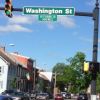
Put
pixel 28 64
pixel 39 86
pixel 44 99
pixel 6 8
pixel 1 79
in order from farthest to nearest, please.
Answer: pixel 39 86 < pixel 28 64 < pixel 1 79 < pixel 44 99 < pixel 6 8

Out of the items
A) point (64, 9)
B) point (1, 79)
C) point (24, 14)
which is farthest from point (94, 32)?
point (1, 79)

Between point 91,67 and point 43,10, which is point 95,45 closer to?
point 91,67

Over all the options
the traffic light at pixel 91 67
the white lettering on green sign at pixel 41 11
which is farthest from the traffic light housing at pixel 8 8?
the traffic light at pixel 91 67

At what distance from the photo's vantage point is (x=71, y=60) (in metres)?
143

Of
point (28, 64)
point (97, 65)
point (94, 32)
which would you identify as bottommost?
point (97, 65)

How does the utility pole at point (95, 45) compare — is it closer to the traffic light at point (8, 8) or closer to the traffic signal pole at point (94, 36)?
the traffic signal pole at point (94, 36)

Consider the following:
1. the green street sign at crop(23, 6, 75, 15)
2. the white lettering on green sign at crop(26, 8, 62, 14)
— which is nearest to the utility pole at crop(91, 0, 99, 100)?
the green street sign at crop(23, 6, 75, 15)

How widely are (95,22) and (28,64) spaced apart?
91.6 meters

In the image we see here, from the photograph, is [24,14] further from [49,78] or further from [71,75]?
[49,78]

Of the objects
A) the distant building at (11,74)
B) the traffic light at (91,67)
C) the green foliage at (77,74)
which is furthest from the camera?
the green foliage at (77,74)

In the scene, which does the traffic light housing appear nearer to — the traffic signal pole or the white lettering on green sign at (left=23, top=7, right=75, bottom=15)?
the traffic signal pole

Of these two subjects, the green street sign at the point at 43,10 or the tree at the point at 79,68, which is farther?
the tree at the point at 79,68

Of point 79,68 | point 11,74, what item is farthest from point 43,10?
point 79,68

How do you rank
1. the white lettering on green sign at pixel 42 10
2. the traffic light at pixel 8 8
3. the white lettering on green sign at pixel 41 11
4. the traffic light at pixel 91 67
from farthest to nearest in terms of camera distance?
the white lettering on green sign at pixel 41 11 < the white lettering on green sign at pixel 42 10 < the traffic light at pixel 8 8 < the traffic light at pixel 91 67
